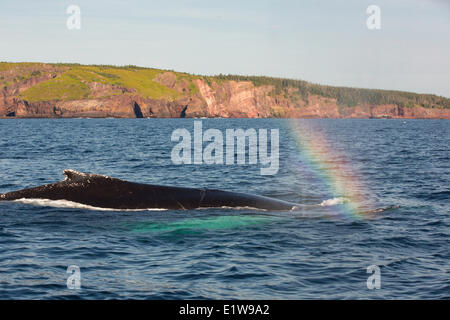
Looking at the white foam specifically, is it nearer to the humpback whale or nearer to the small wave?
the humpback whale

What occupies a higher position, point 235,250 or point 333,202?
point 333,202

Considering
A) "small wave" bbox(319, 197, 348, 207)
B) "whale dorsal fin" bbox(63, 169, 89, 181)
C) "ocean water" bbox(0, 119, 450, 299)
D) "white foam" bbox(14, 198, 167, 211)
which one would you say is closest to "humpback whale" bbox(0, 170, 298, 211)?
"whale dorsal fin" bbox(63, 169, 89, 181)

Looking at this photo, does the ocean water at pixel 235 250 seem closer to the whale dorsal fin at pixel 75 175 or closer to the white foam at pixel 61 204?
the white foam at pixel 61 204

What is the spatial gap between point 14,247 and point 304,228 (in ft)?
28.7

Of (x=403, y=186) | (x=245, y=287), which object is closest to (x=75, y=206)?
(x=245, y=287)

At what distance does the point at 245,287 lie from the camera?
11320 millimetres

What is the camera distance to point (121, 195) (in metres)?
18.7

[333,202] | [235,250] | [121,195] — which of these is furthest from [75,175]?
[333,202]

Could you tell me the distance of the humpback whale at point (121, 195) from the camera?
18516 mm

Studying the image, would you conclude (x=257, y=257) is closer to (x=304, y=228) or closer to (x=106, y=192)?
(x=304, y=228)

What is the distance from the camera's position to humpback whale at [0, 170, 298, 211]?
18.5m

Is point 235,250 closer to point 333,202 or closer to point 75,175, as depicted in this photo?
point 75,175

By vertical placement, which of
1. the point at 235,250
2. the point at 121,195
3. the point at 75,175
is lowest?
the point at 235,250

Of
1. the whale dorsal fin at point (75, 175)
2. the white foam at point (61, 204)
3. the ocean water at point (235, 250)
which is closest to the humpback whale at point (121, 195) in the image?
the whale dorsal fin at point (75, 175)
